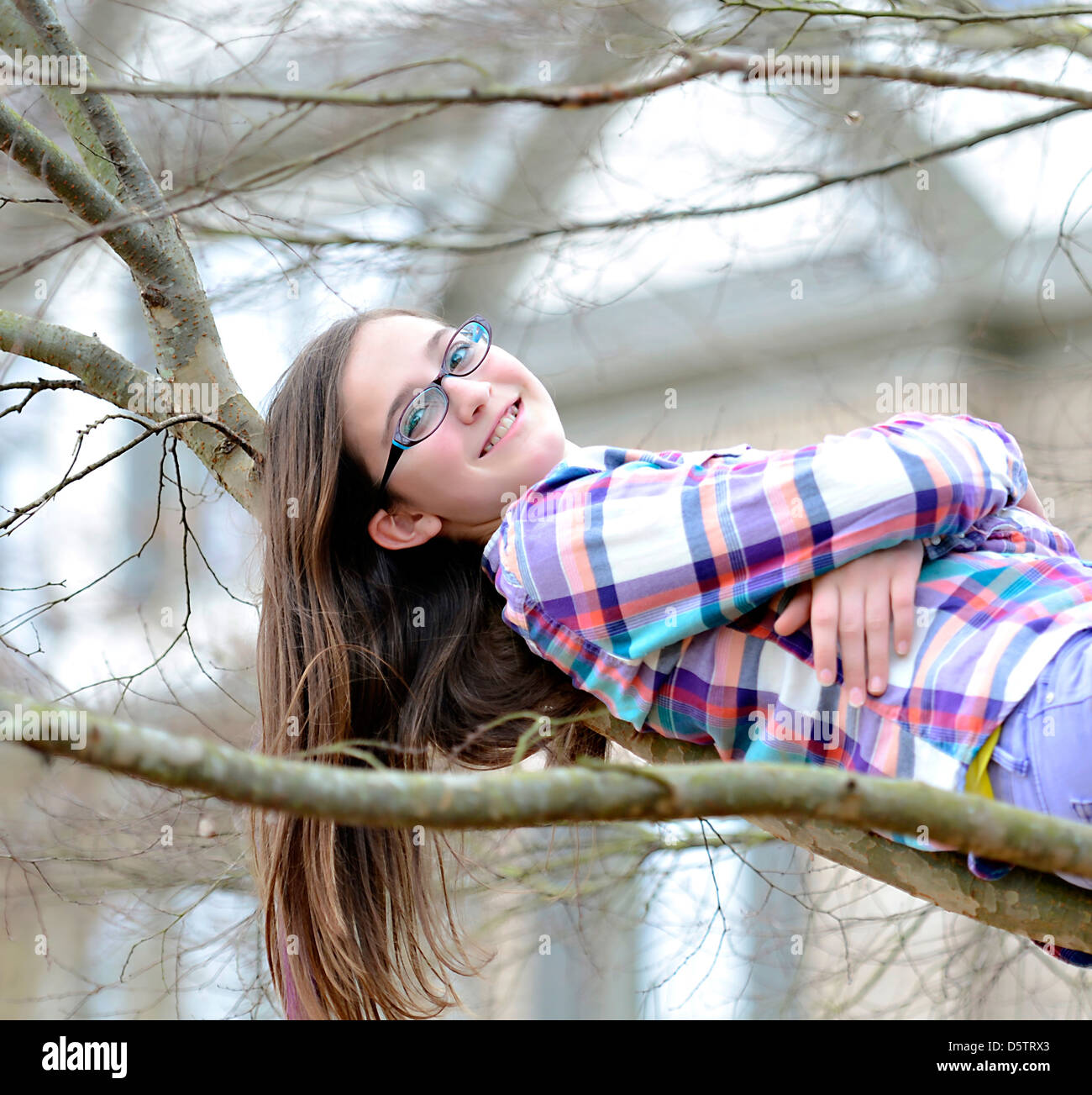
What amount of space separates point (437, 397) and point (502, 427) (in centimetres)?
10

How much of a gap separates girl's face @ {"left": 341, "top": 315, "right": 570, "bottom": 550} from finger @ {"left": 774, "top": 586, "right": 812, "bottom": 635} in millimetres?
451

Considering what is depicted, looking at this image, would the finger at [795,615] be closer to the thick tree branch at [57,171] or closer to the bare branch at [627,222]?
the thick tree branch at [57,171]

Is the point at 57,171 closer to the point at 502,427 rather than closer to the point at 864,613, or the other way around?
the point at 502,427

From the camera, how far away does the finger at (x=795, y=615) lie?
1.20m

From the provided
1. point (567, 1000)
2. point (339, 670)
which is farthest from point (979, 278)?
point (567, 1000)

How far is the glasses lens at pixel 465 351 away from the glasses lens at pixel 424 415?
47 millimetres

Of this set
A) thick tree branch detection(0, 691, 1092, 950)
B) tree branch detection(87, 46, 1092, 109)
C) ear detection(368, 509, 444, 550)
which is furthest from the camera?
ear detection(368, 509, 444, 550)

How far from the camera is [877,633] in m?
1.16

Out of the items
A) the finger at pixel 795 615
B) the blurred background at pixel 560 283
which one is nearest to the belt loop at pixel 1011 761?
the finger at pixel 795 615

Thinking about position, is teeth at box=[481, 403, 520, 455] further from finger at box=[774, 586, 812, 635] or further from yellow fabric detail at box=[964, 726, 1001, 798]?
yellow fabric detail at box=[964, 726, 1001, 798]

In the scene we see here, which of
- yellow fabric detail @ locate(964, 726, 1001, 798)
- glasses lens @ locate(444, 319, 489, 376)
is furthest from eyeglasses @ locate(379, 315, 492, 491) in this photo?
yellow fabric detail @ locate(964, 726, 1001, 798)

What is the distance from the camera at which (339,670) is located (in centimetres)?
154

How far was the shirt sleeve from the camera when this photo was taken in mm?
1152
